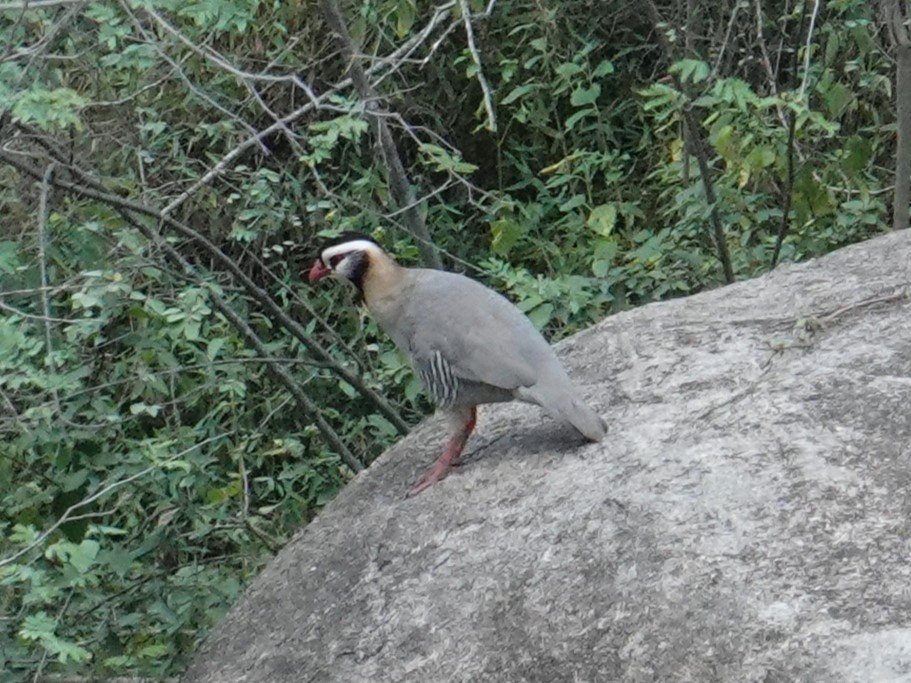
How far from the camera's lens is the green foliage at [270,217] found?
556cm

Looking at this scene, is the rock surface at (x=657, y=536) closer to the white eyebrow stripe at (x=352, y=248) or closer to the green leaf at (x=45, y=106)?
the white eyebrow stripe at (x=352, y=248)

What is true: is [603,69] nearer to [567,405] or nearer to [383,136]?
[383,136]

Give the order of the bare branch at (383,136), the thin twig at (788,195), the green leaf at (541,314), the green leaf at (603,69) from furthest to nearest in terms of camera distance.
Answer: the green leaf at (603,69), the thin twig at (788,195), the green leaf at (541,314), the bare branch at (383,136)

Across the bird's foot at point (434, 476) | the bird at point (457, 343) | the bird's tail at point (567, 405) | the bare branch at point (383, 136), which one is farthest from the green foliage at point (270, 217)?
the bird's tail at point (567, 405)

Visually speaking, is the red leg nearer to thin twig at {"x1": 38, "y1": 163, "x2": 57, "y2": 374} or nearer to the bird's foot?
the bird's foot

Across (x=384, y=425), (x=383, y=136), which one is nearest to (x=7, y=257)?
(x=383, y=136)

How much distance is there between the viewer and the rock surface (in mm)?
3617

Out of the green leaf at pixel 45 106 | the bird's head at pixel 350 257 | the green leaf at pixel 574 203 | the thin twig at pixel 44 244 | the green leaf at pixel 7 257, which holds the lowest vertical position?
the green leaf at pixel 574 203

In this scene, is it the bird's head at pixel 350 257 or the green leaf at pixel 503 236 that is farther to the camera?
the green leaf at pixel 503 236

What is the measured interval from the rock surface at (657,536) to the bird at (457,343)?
14 centimetres

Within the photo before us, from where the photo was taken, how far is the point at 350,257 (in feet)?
17.6

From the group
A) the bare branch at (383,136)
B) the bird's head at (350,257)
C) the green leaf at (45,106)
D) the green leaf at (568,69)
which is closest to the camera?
the green leaf at (45,106)

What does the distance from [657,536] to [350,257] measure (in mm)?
1909

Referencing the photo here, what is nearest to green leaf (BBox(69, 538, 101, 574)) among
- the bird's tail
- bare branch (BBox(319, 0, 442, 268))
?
the bird's tail
